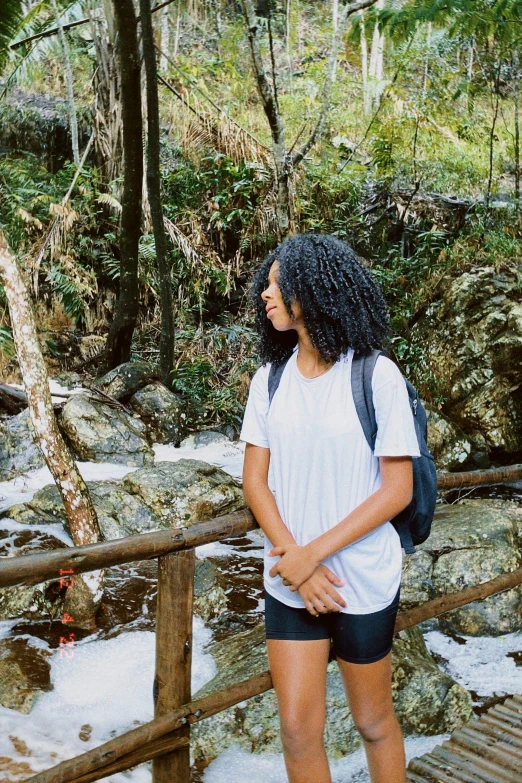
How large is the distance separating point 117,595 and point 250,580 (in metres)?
0.96

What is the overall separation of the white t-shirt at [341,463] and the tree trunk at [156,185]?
22.1 feet

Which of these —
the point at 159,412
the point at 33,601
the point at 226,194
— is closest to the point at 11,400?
the point at 159,412

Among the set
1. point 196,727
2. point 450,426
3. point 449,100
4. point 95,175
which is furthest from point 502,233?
point 196,727

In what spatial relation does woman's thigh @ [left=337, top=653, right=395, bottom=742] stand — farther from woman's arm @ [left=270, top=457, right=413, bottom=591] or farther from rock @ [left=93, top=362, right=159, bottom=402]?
rock @ [left=93, top=362, right=159, bottom=402]

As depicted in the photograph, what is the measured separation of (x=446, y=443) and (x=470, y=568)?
2496 mm

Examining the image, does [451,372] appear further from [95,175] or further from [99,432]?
[95,175]

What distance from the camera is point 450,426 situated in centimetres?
705

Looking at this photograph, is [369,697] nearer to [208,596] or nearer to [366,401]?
[366,401]

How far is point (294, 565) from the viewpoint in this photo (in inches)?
65.1

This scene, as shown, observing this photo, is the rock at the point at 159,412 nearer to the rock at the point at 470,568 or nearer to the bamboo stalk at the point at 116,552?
the rock at the point at 470,568

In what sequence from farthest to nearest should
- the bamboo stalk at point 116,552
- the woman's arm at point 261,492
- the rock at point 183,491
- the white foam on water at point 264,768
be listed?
1. the rock at point 183,491
2. the white foam on water at point 264,768
3. the woman's arm at point 261,492
4. the bamboo stalk at point 116,552

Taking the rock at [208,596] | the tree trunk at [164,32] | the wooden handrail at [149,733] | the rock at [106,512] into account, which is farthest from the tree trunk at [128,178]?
the wooden handrail at [149,733]

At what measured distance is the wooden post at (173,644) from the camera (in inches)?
73.0

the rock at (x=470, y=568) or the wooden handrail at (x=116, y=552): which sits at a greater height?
the wooden handrail at (x=116, y=552)
